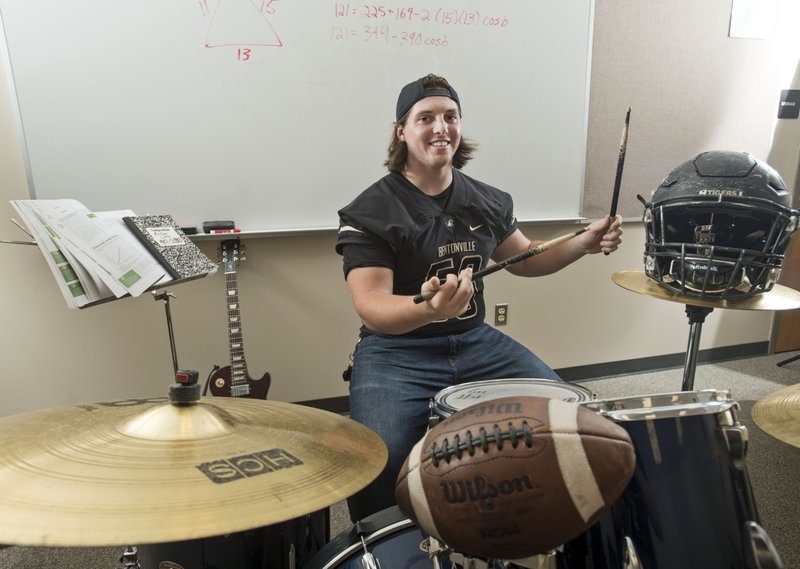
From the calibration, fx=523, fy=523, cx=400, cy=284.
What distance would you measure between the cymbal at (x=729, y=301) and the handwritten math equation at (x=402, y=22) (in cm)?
124

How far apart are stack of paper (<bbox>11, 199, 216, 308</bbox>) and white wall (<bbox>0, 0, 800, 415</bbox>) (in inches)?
21.6

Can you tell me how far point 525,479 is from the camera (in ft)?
1.73

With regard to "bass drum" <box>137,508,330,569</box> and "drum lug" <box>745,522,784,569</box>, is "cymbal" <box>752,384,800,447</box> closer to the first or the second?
"drum lug" <box>745,522,784,569</box>

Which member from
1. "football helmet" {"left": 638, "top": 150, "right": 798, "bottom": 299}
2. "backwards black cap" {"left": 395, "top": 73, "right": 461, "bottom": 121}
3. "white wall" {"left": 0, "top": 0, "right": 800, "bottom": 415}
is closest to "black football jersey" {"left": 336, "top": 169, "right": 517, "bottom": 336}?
"backwards black cap" {"left": 395, "top": 73, "right": 461, "bottom": 121}

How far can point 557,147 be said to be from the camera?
7.68ft

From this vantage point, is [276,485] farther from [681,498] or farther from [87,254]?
[87,254]

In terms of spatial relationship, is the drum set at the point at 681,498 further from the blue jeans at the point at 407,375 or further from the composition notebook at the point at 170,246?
the composition notebook at the point at 170,246

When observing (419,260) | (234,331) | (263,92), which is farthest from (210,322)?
(419,260)

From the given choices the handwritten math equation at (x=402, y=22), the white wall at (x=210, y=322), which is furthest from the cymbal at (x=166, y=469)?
the handwritten math equation at (x=402, y=22)

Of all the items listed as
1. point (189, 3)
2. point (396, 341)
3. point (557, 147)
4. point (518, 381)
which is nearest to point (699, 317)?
point (518, 381)

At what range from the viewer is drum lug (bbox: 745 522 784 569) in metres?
0.64

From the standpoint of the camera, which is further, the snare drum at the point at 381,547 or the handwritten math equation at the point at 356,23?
the handwritten math equation at the point at 356,23

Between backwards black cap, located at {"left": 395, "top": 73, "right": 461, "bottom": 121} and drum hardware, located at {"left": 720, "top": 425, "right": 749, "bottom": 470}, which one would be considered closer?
drum hardware, located at {"left": 720, "top": 425, "right": 749, "bottom": 470}

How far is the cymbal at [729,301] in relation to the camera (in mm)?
1193
